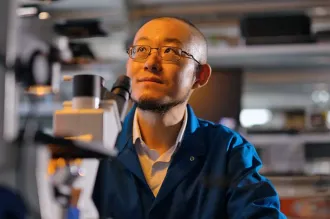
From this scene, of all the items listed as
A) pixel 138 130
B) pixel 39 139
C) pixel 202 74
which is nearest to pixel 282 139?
pixel 202 74

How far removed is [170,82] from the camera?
1215 mm

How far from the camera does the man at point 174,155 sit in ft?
3.86

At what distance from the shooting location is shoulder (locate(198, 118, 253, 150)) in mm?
1283

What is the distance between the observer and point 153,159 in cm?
131

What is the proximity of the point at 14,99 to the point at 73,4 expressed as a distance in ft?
6.61

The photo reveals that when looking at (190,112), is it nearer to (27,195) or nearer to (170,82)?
(170,82)

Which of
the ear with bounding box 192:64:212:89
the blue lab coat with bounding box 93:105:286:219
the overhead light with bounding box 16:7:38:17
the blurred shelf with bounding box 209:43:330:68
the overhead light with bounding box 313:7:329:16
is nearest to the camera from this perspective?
the overhead light with bounding box 16:7:38:17

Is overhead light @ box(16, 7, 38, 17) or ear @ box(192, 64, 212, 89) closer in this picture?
overhead light @ box(16, 7, 38, 17)

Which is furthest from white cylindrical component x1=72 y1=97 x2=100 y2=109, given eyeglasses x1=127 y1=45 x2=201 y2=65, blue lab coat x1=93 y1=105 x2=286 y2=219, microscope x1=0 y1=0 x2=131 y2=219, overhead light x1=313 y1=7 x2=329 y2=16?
overhead light x1=313 y1=7 x2=329 y2=16

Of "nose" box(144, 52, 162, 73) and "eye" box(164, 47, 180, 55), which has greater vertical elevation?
"eye" box(164, 47, 180, 55)

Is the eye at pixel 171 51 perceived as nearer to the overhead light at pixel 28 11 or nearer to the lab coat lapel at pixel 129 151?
the lab coat lapel at pixel 129 151

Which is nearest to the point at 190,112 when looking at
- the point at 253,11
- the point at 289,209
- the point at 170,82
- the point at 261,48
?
the point at 170,82

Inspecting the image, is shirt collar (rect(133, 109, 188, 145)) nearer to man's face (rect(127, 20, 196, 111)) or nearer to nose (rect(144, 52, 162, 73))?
man's face (rect(127, 20, 196, 111))

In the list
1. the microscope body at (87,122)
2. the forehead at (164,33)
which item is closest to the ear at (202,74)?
the forehead at (164,33)
